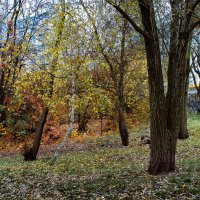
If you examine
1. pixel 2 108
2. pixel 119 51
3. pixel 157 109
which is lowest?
pixel 157 109

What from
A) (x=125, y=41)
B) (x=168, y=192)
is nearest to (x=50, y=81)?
(x=125, y=41)

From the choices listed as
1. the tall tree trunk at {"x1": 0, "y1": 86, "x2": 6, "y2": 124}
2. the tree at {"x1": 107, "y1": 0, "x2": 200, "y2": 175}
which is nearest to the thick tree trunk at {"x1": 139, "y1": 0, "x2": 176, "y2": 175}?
the tree at {"x1": 107, "y1": 0, "x2": 200, "y2": 175}

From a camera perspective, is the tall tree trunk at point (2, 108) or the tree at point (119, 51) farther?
the tall tree trunk at point (2, 108)

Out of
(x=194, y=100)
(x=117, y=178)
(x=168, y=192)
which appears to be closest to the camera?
(x=168, y=192)

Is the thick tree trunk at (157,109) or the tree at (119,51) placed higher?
the tree at (119,51)

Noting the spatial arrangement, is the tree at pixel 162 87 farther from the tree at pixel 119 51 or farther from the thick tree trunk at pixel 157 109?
the tree at pixel 119 51

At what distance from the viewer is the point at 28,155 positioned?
40.5 ft

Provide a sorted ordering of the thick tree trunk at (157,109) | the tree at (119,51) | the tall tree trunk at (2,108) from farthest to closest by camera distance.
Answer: the tall tree trunk at (2,108)
the tree at (119,51)
the thick tree trunk at (157,109)

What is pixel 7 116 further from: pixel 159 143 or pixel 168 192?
pixel 168 192

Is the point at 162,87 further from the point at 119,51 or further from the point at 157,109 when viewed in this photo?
the point at 119,51

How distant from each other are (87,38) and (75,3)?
195cm

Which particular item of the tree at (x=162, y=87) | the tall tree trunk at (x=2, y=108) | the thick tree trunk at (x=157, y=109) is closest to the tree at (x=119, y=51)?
the tree at (x=162, y=87)

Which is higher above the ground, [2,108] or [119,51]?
[119,51]

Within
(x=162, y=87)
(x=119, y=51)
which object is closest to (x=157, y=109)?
(x=162, y=87)
